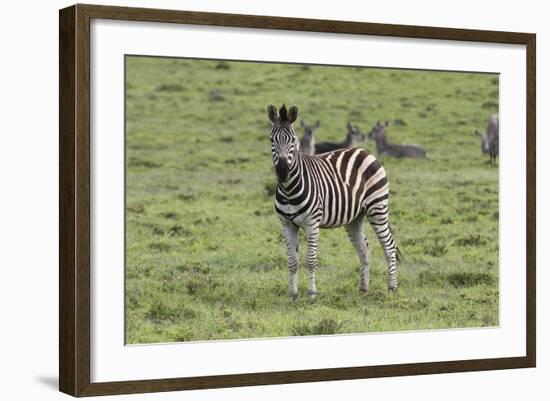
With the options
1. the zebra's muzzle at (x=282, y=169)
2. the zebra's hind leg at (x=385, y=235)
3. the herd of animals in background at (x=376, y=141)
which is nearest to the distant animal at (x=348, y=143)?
the herd of animals in background at (x=376, y=141)

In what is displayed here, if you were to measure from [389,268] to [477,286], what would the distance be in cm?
102

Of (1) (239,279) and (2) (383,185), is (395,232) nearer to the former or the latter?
(2) (383,185)

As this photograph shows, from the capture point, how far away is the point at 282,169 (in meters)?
12.7

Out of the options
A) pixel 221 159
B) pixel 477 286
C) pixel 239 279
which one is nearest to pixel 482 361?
pixel 477 286

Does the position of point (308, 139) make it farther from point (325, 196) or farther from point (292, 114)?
point (292, 114)

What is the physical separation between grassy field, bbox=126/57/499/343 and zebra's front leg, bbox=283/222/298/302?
0.07m

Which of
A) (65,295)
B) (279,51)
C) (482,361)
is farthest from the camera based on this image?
(482,361)

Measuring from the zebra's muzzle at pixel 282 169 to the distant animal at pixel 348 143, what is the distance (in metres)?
0.99

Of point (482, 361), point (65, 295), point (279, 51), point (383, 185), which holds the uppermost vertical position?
point (279, 51)

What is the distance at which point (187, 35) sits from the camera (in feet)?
38.4

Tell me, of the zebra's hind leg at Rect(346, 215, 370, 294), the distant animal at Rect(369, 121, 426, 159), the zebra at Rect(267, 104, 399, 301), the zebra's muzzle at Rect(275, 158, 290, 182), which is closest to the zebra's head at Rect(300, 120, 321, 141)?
the zebra at Rect(267, 104, 399, 301)

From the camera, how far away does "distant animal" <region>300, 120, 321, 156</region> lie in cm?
1334

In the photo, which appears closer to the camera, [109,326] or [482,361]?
[109,326]

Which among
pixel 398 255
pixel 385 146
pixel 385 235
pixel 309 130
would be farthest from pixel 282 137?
pixel 398 255
